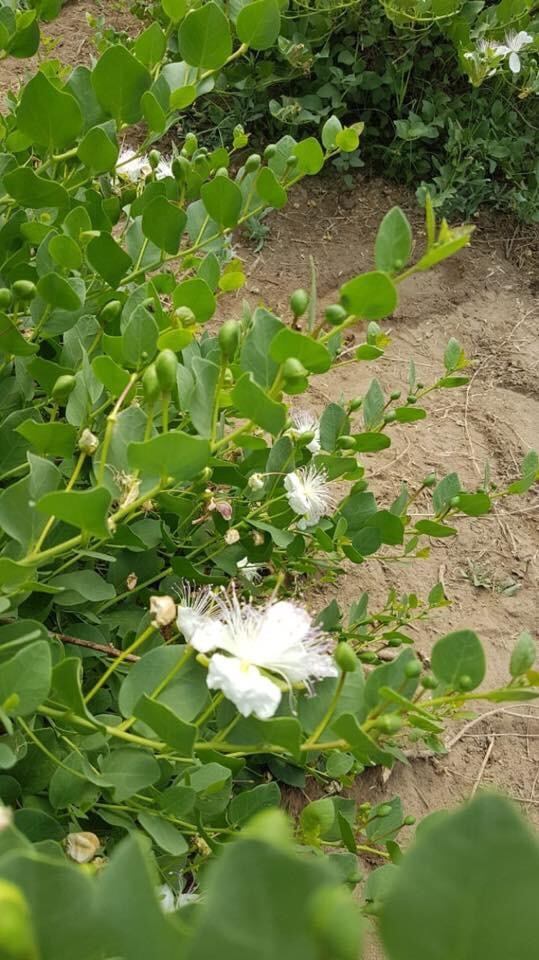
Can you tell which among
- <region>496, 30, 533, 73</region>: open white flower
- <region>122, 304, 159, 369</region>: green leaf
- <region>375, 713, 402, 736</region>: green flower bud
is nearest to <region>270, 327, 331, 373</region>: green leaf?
<region>122, 304, 159, 369</region>: green leaf

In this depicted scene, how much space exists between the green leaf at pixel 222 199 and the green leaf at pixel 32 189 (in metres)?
0.15

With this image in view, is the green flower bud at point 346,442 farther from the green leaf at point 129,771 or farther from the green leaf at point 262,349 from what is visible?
the green leaf at point 129,771

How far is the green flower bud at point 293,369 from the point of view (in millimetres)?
607

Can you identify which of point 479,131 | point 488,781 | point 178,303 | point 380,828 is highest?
point 178,303

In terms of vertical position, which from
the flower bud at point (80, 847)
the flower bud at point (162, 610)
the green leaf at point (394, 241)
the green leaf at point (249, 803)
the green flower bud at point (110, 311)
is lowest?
the green leaf at point (249, 803)

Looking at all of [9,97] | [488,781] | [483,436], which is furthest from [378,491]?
[9,97]

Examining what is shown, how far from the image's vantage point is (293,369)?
0.61 meters

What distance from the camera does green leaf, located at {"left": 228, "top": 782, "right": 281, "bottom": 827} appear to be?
2.80 ft

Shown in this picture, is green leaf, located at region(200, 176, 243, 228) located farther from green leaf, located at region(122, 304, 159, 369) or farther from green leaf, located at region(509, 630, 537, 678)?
green leaf, located at region(509, 630, 537, 678)

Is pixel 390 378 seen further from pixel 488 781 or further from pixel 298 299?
pixel 298 299

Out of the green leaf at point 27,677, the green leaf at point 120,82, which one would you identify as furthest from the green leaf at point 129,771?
the green leaf at point 120,82

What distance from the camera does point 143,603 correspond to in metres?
1.04

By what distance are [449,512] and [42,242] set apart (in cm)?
61

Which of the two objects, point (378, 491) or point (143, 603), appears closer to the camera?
point (143, 603)
